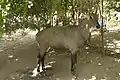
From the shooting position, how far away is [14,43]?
852 cm

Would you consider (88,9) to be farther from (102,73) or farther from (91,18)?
(102,73)

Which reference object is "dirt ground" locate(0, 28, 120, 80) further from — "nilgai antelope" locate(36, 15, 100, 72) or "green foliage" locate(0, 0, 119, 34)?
"green foliage" locate(0, 0, 119, 34)

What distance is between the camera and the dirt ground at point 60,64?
19.2 feet

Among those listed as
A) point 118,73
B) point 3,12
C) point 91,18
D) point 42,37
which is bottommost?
point 118,73

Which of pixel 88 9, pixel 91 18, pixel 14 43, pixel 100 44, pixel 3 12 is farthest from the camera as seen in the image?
pixel 14 43

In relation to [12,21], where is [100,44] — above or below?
below

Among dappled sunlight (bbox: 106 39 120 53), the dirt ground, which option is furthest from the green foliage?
dappled sunlight (bbox: 106 39 120 53)

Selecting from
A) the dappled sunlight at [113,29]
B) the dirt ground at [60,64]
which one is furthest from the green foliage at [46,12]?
the dappled sunlight at [113,29]

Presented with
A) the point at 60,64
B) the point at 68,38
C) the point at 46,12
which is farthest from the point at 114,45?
the point at 46,12

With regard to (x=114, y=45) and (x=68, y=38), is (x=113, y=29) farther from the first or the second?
(x=68, y=38)

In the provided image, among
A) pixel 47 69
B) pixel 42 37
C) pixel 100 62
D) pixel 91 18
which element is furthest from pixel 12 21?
pixel 100 62

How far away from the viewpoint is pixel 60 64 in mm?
6457

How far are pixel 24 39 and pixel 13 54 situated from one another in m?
1.57

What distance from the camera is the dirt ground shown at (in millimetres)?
5863
